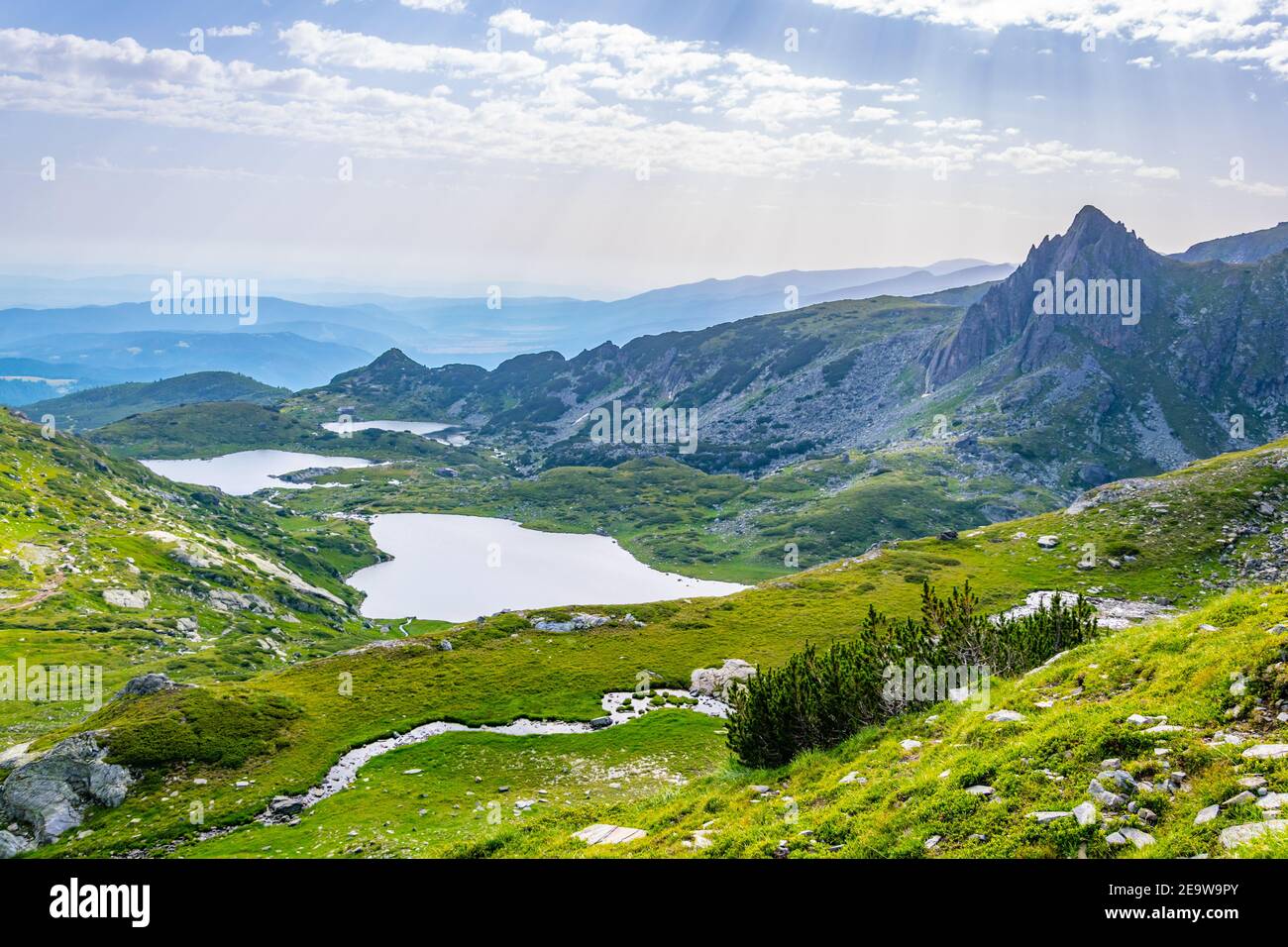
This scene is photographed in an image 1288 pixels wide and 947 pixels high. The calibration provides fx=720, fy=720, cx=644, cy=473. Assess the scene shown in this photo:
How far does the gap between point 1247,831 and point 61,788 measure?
55.2 m

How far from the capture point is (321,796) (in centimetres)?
4569

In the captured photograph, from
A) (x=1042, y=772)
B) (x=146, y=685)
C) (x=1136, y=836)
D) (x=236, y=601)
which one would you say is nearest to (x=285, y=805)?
(x=146, y=685)

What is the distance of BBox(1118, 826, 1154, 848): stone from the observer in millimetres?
12430

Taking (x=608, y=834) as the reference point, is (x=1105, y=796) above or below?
above

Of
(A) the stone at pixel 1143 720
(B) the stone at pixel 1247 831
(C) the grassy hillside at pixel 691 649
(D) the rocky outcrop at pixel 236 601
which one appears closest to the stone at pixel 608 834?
(C) the grassy hillside at pixel 691 649

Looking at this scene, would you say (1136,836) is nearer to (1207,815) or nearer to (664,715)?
(1207,815)

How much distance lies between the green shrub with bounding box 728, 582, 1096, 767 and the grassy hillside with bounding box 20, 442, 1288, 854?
2.70 meters

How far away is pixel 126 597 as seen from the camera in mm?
122438

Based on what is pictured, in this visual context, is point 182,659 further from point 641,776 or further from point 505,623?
point 641,776

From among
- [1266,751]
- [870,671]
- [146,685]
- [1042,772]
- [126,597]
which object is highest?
[1266,751]

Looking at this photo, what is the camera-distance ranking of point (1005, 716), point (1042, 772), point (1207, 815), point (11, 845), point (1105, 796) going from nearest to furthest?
1. point (1207, 815)
2. point (1105, 796)
3. point (1042, 772)
4. point (1005, 716)
5. point (11, 845)
